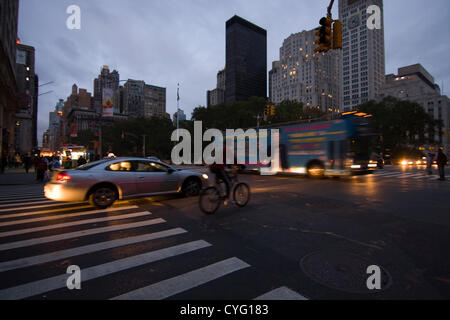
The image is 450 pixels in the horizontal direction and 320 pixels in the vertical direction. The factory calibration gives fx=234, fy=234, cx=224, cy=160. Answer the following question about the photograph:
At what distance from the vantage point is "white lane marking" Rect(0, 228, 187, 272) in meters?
3.38

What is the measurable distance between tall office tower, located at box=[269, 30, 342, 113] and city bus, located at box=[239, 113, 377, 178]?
127 m

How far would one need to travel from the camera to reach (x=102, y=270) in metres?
3.17

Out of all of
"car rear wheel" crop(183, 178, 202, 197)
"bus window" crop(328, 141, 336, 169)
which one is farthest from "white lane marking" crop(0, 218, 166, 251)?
"bus window" crop(328, 141, 336, 169)

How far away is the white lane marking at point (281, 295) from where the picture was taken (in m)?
2.53

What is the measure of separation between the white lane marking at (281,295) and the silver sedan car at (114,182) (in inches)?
222

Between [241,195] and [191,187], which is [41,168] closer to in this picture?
[191,187]

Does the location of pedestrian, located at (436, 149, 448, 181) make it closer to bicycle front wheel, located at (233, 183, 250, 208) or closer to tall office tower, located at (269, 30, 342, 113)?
bicycle front wheel, located at (233, 183, 250, 208)

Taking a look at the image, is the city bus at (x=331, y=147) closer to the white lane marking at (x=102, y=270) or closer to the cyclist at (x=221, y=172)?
the cyclist at (x=221, y=172)

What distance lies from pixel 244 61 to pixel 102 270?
542 feet

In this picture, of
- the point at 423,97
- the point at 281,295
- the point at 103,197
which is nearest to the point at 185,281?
the point at 281,295

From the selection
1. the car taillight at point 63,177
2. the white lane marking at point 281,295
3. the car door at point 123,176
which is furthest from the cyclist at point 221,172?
the white lane marking at point 281,295

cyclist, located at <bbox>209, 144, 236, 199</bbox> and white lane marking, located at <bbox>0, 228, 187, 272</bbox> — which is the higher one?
cyclist, located at <bbox>209, 144, 236, 199</bbox>

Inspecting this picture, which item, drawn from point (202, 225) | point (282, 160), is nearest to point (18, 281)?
point (202, 225)
